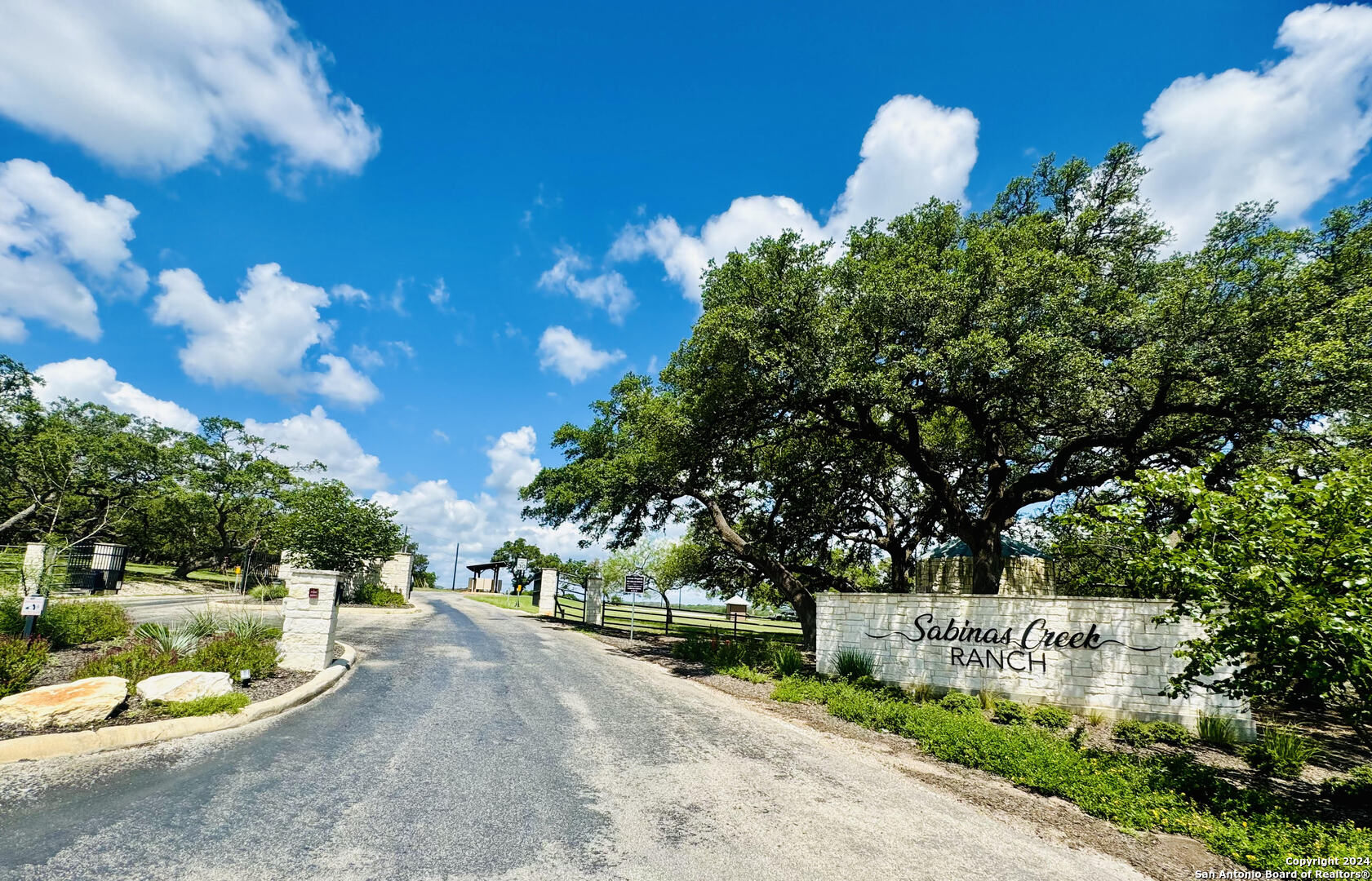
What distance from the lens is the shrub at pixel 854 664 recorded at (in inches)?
462

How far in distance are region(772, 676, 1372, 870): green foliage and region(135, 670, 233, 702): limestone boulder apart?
30.0 feet

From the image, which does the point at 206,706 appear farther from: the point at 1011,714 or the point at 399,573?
the point at 399,573

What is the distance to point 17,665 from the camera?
22.2 feet

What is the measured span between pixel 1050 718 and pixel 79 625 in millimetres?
16121

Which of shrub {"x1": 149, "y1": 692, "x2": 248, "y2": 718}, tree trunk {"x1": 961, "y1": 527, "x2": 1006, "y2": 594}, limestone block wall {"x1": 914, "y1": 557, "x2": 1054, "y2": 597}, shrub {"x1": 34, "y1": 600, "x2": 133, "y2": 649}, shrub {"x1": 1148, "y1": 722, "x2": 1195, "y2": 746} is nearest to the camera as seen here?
shrub {"x1": 149, "y1": 692, "x2": 248, "y2": 718}

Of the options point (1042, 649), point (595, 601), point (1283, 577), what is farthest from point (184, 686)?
point (595, 601)

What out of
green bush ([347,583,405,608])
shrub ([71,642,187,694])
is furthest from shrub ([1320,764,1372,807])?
green bush ([347,583,405,608])

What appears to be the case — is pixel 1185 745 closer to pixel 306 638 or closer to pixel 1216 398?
pixel 1216 398

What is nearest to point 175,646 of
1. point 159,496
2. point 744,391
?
point 744,391

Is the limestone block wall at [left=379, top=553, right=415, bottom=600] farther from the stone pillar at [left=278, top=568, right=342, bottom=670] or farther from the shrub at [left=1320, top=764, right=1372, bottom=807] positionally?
the shrub at [left=1320, top=764, right=1372, bottom=807]

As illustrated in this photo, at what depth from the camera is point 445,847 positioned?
4.15m

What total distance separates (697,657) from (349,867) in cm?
1323

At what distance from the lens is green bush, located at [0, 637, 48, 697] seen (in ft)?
21.6

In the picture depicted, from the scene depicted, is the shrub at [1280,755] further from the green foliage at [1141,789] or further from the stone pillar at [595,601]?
the stone pillar at [595,601]
